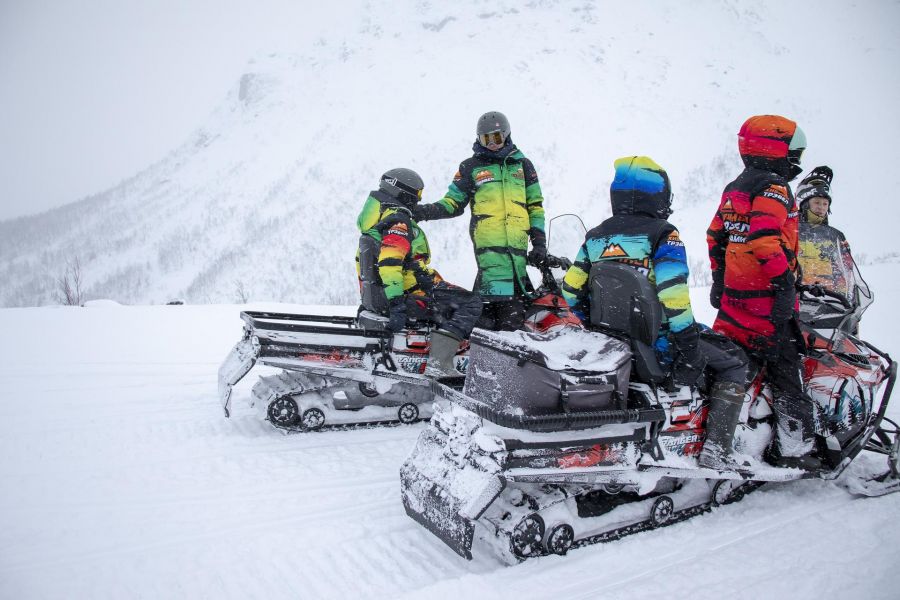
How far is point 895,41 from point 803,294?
4321 cm

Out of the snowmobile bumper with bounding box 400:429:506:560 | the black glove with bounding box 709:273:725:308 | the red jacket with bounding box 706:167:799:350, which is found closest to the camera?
the snowmobile bumper with bounding box 400:429:506:560

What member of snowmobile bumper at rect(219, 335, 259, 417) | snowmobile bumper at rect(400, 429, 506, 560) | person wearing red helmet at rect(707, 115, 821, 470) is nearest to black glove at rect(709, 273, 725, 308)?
person wearing red helmet at rect(707, 115, 821, 470)

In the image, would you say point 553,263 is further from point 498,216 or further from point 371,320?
point 371,320

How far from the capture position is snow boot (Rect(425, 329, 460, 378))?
4297 millimetres

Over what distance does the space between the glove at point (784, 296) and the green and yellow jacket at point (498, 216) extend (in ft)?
5.91

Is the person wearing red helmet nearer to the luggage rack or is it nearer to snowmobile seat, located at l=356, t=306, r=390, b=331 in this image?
the luggage rack

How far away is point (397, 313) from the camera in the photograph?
4.29m

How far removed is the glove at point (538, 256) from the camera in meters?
4.32

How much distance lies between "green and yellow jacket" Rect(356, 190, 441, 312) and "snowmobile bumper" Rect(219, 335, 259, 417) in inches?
39.6

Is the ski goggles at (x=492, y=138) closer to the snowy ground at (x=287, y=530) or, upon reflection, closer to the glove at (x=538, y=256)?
the glove at (x=538, y=256)

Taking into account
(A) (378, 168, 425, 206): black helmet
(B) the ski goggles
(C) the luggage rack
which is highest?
(B) the ski goggles

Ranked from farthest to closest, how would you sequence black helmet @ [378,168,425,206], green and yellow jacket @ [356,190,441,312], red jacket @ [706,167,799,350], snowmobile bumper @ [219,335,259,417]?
black helmet @ [378,168,425,206]
green and yellow jacket @ [356,190,441,312]
snowmobile bumper @ [219,335,259,417]
red jacket @ [706,167,799,350]

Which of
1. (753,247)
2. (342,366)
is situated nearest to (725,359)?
(753,247)

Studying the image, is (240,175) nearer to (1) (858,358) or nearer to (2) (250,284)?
(2) (250,284)
